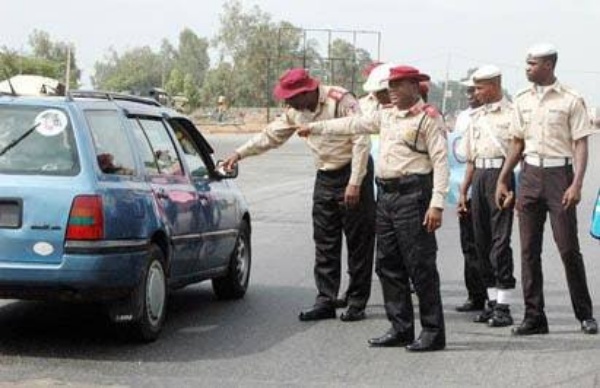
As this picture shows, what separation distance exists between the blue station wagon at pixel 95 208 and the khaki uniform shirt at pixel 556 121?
253 centimetres

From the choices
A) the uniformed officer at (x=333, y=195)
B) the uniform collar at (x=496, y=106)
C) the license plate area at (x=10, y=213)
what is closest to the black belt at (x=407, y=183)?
the uniformed officer at (x=333, y=195)

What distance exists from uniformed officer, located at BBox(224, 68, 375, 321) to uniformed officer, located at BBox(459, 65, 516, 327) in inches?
32.1

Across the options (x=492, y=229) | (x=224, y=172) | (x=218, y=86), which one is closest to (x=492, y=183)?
(x=492, y=229)

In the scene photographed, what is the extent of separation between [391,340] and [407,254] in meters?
0.60

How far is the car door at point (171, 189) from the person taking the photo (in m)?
7.70

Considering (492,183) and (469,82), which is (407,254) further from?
(469,82)

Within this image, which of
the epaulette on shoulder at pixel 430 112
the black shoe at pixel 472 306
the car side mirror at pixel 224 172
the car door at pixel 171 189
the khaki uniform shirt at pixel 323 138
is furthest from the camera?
the black shoe at pixel 472 306

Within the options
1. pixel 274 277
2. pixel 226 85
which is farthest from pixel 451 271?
pixel 226 85

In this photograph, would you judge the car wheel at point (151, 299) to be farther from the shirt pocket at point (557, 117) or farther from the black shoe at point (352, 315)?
the shirt pocket at point (557, 117)

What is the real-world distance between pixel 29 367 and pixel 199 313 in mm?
2269

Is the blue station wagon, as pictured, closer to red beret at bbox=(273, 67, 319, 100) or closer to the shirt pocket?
red beret at bbox=(273, 67, 319, 100)

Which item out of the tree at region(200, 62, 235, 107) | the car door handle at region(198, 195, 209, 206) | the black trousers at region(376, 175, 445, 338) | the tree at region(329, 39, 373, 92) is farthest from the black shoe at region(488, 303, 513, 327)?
the tree at region(200, 62, 235, 107)

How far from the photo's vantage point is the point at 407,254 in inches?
293

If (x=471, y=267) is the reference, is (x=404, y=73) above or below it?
above
